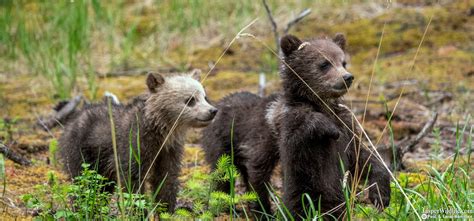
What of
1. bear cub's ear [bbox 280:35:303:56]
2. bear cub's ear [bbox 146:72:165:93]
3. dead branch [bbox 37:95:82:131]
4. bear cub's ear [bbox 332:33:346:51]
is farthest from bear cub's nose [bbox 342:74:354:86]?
dead branch [bbox 37:95:82:131]

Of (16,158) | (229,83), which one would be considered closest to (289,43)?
(16,158)

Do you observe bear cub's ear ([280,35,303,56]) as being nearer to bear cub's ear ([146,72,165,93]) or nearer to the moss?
bear cub's ear ([146,72,165,93])

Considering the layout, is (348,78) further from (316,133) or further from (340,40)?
(340,40)

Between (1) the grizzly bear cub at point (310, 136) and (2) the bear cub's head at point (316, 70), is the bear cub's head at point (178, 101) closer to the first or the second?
(1) the grizzly bear cub at point (310, 136)

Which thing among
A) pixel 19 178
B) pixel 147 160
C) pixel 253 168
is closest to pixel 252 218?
pixel 253 168

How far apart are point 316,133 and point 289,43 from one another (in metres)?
0.98

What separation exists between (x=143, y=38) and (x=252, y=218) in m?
8.18

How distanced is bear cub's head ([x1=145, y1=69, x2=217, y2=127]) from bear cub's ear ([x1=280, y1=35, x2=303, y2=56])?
81 cm

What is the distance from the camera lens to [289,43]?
19.4 ft

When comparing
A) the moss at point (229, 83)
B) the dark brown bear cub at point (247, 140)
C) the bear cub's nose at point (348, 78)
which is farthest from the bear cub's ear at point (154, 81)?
the moss at point (229, 83)

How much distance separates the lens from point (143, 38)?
46.4 ft

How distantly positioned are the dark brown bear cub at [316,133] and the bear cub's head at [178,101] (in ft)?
2.17

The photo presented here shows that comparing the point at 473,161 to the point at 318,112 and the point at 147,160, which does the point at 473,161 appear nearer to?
the point at 318,112

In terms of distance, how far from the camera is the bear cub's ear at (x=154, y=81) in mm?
6449
